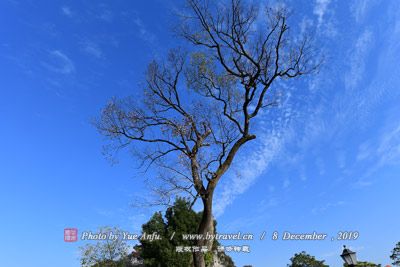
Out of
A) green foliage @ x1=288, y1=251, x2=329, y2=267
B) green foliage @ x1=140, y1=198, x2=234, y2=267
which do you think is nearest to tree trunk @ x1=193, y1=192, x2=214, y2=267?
green foliage @ x1=140, y1=198, x2=234, y2=267

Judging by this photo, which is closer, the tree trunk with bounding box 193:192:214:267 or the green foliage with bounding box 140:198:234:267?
the tree trunk with bounding box 193:192:214:267

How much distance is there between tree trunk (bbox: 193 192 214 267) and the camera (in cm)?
1088

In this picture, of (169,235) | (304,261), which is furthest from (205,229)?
(304,261)

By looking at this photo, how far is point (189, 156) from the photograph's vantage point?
1288 centimetres

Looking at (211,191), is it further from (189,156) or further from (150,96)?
(150,96)

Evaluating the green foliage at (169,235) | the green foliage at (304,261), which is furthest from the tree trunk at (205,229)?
the green foliage at (304,261)

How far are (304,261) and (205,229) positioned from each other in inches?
2628

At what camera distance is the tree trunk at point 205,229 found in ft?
35.7

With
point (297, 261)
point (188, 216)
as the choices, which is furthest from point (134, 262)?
point (297, 261)

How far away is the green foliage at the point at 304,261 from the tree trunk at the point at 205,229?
6573 centimetres

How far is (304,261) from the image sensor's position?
70500mm

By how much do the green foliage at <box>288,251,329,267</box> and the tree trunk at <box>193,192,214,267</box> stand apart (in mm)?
65734

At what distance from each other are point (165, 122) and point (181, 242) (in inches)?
1077

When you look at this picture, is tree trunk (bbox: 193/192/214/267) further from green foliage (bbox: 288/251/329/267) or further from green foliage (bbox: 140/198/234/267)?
green foliage (bbox: 288/251/329/267)
